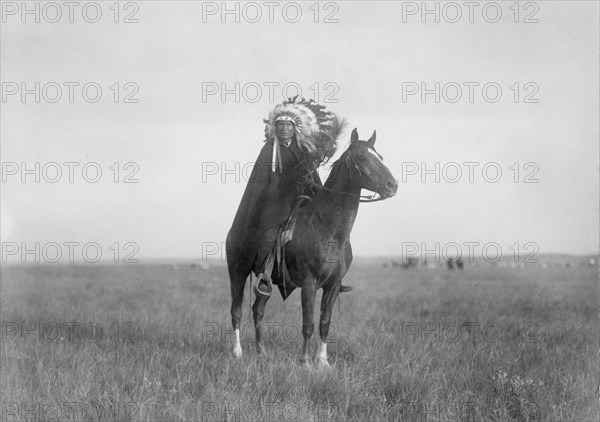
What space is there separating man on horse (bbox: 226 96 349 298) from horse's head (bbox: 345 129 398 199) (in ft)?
1.36

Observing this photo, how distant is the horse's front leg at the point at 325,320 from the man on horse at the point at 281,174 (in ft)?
1.16

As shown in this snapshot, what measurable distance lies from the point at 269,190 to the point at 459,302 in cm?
749

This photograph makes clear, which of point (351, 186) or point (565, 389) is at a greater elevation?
point (351, 186)

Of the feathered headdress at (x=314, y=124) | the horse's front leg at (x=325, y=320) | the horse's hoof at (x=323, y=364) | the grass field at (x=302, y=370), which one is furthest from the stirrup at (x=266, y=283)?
the feathered headdress at (x=314, y=124)

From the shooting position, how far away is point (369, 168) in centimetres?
530

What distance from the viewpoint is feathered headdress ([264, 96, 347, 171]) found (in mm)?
5738

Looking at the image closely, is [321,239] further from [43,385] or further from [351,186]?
[43,385]

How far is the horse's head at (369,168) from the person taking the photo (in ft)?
17.1

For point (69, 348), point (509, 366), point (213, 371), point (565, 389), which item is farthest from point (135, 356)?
point (565, 389)

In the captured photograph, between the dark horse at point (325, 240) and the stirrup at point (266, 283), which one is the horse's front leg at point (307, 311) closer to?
the dark horse at point (325, 240)

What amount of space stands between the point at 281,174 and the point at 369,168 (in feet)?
3.91

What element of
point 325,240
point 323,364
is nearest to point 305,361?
point 323,364

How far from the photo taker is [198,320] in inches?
360

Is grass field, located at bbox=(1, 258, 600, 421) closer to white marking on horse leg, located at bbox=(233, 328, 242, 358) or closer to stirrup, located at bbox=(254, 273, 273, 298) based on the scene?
white marking on horse leg, located at bbox=(233, 328, 242, 358)
